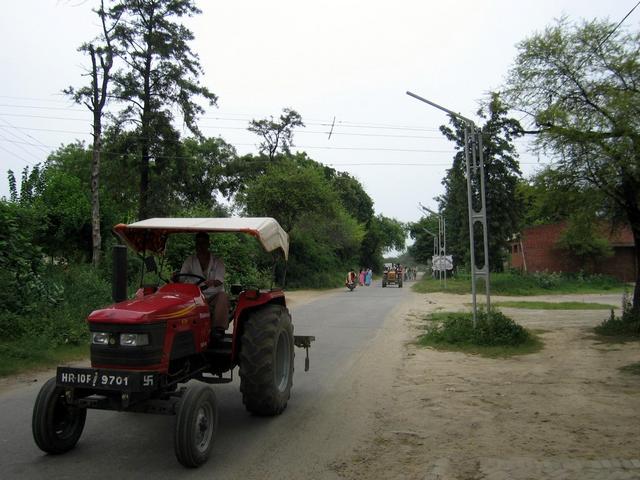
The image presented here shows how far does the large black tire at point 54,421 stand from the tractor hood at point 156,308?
75 centimetres

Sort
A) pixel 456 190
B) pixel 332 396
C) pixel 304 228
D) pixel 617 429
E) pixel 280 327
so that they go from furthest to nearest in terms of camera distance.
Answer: pixel 456 190 < pixel 304 228 < pixel 332 396 < pixel 280 327 < pixel 617 429

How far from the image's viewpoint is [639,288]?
1395 centimetres

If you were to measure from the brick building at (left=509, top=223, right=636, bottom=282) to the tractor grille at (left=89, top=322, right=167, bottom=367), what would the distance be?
45092 millimetres

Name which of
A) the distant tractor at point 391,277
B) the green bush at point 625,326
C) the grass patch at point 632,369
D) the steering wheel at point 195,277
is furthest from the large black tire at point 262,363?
the distant tractor at point 391,277

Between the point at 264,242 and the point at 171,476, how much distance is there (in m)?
2.64

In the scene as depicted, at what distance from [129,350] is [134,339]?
0.11m

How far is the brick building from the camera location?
47.9 metres

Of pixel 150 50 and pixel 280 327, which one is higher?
pixel 150 50

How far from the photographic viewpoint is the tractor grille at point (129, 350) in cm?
498

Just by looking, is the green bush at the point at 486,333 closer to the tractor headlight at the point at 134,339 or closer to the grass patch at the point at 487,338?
the grass patch at the point at 487,338

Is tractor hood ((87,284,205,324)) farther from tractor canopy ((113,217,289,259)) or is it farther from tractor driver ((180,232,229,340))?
tractor canopy ((113,217,289,259))

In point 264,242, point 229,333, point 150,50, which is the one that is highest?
point 150,50

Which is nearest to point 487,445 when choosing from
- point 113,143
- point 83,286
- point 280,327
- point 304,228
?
point 280,327

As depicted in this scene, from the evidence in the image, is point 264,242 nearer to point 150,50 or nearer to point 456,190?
point 150,50
